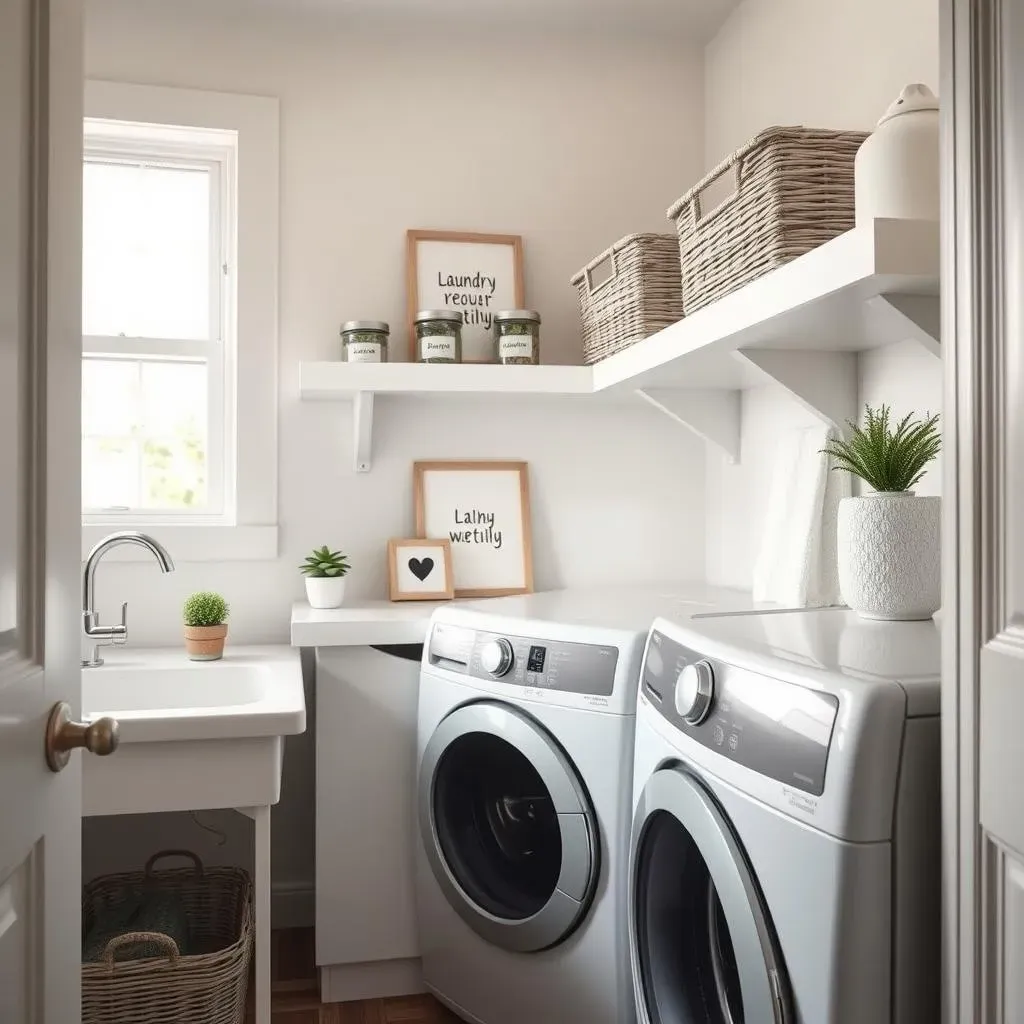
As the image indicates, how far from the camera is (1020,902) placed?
812 millimetres

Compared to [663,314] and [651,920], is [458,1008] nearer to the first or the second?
[651,920]

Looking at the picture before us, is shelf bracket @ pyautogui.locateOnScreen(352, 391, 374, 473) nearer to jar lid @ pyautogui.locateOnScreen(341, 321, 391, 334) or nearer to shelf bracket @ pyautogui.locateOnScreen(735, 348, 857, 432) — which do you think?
jar lid @ pyautogui.locateOnScreen(341, 321, 391, 334)

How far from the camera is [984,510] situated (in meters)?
0.84

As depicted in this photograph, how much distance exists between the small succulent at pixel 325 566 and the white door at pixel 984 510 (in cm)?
159

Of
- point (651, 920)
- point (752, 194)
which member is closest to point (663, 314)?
point (752, 194)

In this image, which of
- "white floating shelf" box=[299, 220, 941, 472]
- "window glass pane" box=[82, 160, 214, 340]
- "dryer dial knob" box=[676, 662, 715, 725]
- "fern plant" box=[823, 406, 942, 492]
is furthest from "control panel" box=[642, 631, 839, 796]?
"window glass pane" box=[82, 160, 214, 340]

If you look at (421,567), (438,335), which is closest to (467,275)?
(438,335)

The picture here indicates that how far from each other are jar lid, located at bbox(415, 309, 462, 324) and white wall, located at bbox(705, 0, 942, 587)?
74cm

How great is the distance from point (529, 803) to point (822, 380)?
3.24ft

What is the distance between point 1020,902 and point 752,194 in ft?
3.55

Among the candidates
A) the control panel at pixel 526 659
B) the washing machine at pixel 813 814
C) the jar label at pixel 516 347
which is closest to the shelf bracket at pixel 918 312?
the washing machine at pixel 813 814

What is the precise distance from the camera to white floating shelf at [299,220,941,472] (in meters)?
1.25

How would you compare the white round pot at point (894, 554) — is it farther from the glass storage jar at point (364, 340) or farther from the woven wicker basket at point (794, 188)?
the glass storage jar at point (364, 340)

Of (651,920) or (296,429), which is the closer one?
(651,920)
